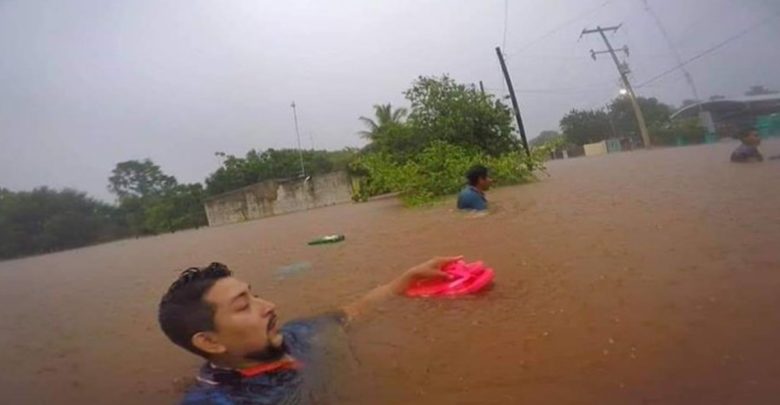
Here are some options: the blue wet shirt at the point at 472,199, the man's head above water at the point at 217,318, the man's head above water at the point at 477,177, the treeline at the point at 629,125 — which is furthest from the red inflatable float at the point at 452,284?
the man's head above water at the point at 477,177

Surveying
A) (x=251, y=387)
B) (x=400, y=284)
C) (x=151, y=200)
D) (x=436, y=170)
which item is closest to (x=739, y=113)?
(x=400, y=284)

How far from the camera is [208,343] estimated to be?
167 centimetres

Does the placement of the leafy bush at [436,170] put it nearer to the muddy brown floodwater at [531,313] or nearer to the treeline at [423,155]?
the treeline at [423,155]

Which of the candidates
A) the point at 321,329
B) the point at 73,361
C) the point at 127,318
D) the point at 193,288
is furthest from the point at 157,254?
the point at 193,288

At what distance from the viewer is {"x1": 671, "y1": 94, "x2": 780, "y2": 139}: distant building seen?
10.9 ft

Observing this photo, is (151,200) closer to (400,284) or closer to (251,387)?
(400,284)

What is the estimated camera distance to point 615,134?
9.95 meters

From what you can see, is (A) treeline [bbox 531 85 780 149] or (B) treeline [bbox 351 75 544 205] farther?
(B) treeline [bbox 351 75 544 205]

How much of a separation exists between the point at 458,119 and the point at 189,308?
10.3 meters

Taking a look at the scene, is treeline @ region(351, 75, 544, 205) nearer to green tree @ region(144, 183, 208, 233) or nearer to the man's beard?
green tree @ region(144, 183, 208, 233)

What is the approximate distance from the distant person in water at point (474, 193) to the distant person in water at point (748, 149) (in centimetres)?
270

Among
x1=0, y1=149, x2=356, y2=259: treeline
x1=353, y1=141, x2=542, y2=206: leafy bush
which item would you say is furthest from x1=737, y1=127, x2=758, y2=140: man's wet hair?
x1=353, y1=141, x2=542, y2=206: leafy bush

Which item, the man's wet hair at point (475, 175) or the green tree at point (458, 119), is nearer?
the man's wet hair at point (475, 175)

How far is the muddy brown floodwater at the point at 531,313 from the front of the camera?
1.60 meters
